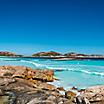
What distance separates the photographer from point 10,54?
164875mm

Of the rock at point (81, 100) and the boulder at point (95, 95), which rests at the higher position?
the boulder at point (95, 95)

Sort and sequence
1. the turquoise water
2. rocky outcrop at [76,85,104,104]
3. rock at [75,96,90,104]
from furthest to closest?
the turquoise water → rocky outcrop at [76,85,104,104] → rock at [75,96,90,104]

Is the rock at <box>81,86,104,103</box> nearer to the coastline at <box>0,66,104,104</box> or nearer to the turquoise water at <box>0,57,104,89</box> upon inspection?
the coastline at <box>0,66,104,104</box>

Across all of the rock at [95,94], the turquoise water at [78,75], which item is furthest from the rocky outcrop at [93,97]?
the turquoise water at [78,75]

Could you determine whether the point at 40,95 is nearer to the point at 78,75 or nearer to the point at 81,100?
the point at 81,100

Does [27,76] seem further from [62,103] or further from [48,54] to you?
[48,54]

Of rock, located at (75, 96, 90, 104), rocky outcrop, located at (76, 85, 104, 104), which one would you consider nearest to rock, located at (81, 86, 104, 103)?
rocky outcrop, located at (76, 85, 104, 104)

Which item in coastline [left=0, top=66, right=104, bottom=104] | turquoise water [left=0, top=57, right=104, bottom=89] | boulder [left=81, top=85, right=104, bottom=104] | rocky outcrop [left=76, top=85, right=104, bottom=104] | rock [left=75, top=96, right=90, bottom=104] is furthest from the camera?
turquoise water [left=0, top=57, right=104, bottom=89]

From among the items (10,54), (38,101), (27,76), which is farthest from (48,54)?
(38,101)

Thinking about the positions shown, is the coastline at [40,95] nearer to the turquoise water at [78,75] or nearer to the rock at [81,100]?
the rock at [81,100]

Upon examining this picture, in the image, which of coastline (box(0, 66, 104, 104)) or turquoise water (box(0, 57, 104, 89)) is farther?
turquoise water (box(0, 57, 104, 89))

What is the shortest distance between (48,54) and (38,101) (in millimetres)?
147836

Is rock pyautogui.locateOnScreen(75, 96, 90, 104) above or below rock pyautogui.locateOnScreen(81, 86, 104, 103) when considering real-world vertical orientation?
below

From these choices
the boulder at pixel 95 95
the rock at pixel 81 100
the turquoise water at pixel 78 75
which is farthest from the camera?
the turquoise water at pixel 78 75
